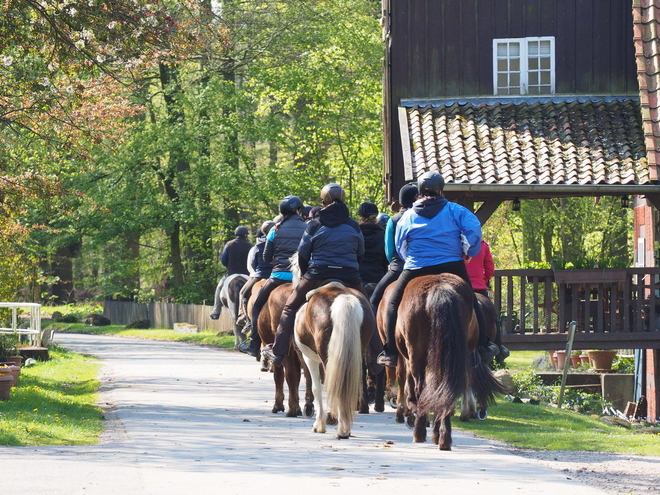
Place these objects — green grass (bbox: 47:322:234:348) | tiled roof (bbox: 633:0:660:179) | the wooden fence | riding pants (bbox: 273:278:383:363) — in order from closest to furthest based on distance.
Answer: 1. riding pants (bbox: 273:278:383:363)
2. tiled roof (bbox: 633:0:660:179)
3. green grass (bbox: 47:322:234:348)
4. the wooden fence

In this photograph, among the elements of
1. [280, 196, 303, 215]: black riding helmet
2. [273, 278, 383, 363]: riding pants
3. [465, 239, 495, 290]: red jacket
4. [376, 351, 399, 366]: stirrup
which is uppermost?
[280, 196, 303, 215]: black riding helmet

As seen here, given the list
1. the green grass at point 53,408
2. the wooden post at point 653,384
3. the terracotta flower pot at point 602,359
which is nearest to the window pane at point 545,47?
the wooden post at point 653,384

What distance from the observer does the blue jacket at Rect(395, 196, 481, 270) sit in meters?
10.7

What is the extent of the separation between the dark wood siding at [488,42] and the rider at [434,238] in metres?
12.6

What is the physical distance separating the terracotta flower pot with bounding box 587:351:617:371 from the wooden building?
2.33 metres

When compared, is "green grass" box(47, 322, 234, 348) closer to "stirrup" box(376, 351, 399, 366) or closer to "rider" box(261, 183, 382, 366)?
"rider" box(261, 183, 382, 366)

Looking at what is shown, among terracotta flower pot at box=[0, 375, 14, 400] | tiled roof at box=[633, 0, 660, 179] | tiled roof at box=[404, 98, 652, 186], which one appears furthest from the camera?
tiled roof at box=[633, 0, 660, 179]

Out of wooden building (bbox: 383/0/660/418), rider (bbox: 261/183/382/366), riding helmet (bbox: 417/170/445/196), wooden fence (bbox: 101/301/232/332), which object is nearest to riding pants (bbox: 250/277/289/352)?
rider (bbox: 261/183/382/366)

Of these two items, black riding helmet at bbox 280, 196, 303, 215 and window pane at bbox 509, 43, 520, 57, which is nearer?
black riding helmet at bbox 280, 196, 303, 215

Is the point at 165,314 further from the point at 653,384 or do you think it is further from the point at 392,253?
the point at 392,253

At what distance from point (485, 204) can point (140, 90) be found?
21.5m

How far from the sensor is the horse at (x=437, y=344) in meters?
9.95

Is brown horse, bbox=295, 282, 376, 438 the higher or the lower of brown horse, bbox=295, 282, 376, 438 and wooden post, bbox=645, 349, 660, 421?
the higher

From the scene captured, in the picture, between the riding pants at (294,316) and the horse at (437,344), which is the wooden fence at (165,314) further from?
the horse at (437,344)
